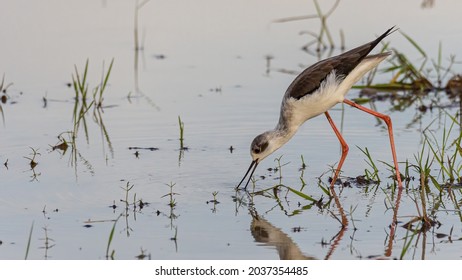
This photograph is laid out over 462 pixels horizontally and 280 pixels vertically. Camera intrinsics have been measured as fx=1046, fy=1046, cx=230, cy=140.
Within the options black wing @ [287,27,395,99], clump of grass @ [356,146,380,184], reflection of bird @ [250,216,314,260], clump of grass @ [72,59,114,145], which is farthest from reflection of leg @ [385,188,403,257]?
clump of grass @ [72,59,114,145]

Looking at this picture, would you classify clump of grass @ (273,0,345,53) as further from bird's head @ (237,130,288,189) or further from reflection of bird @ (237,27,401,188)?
bird's head @ (237,130,288,189)

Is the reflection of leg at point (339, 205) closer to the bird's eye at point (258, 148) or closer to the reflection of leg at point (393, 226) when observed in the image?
the reflection of leg at point (393, 226)

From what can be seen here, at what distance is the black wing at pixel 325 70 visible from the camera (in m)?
8.03

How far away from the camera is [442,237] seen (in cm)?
646

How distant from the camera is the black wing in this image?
803 centimetres

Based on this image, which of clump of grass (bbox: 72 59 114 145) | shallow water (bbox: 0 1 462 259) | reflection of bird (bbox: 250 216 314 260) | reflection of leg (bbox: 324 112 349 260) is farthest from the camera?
clump of grass (bbox: 72 59 114 145)

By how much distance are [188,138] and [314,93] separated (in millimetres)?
1569

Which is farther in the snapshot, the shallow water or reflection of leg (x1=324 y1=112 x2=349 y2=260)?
the shallow water

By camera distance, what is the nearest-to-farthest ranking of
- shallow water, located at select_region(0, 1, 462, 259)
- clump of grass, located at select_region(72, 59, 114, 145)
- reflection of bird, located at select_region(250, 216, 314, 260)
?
reflection of bird, located at select_region(250, 216, 314, 260), shallow water, located at select_region(0, 1, 462, 259), clump of grass, located at select_region(72, 59, 114, 145)

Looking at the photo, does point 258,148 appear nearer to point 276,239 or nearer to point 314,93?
point 314,93

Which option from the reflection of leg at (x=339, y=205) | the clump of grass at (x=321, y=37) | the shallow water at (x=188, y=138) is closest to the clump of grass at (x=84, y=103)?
the shallow water at (x=188, y=138)

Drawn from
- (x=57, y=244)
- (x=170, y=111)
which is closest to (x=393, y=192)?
(x=57, y=244)

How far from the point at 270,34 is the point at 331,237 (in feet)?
23.0

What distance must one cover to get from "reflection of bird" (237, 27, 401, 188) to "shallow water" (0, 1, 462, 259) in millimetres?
247
